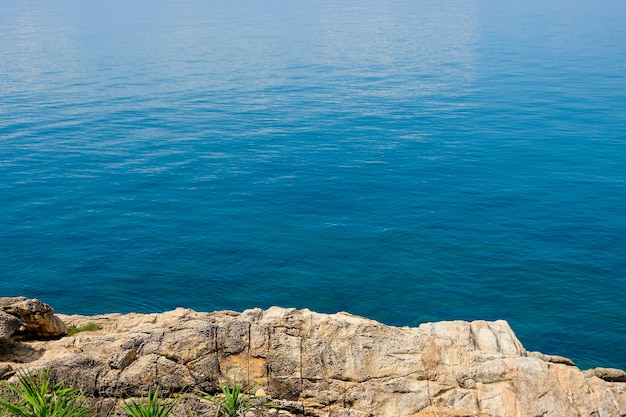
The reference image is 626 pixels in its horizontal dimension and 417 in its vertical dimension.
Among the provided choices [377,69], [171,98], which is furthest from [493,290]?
[377,69]

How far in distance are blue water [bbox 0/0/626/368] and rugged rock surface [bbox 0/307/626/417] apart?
1933 centimetres

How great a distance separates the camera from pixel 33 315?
83.4 feet

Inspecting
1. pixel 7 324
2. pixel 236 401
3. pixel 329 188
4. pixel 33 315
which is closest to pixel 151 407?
pixel 236 401

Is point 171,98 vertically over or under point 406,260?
over

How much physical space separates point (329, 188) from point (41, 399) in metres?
47.3

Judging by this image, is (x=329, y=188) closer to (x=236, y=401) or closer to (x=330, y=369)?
(x=330, y=369)

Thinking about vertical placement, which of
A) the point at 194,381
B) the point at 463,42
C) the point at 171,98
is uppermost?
the point at 463,42

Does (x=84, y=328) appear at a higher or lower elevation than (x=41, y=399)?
higher

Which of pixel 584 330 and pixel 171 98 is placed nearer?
pixel 584 330

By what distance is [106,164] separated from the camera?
72312 mm

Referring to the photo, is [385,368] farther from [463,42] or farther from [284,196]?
[463,42]

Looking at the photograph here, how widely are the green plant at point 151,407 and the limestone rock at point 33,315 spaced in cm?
572

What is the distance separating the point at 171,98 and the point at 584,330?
69000 mm

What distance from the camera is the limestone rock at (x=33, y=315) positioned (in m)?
25.3
